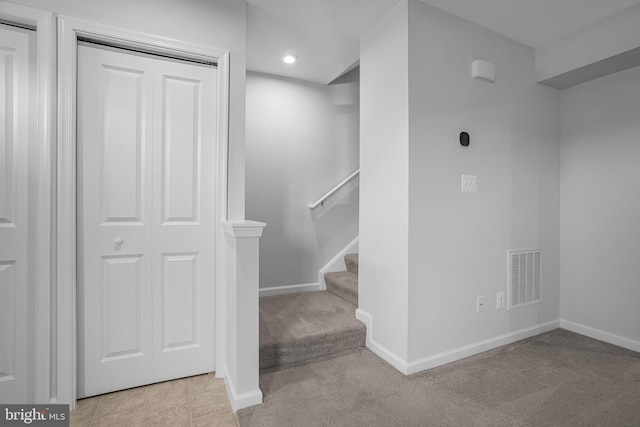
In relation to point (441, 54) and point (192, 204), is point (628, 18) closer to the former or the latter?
point (441, 54)

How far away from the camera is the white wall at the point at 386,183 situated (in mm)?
2020

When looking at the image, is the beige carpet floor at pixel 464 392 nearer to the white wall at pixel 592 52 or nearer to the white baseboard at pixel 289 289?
the white baseboard at pixel 289 289

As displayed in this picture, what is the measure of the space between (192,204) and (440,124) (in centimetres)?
175

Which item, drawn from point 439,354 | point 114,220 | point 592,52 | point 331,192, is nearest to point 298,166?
point 331,192

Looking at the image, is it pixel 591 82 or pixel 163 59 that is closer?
pixel 163 59

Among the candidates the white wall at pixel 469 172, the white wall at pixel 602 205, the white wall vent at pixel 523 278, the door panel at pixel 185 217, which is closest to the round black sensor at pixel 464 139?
the white wall at pixel 469 172

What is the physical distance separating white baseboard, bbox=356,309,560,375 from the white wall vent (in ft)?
0.81

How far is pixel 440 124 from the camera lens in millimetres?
2109

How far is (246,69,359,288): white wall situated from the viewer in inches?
124

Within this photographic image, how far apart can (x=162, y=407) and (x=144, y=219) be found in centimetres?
105

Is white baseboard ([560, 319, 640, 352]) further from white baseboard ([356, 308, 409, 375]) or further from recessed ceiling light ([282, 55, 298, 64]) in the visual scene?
recessed ceiling light ([282, 55, 298, 64])

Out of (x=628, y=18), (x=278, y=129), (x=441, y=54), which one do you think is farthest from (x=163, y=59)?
(x=628, y=18)

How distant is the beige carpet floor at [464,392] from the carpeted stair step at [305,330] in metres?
0.07

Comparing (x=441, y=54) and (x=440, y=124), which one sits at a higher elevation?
(x=441, y=54)
